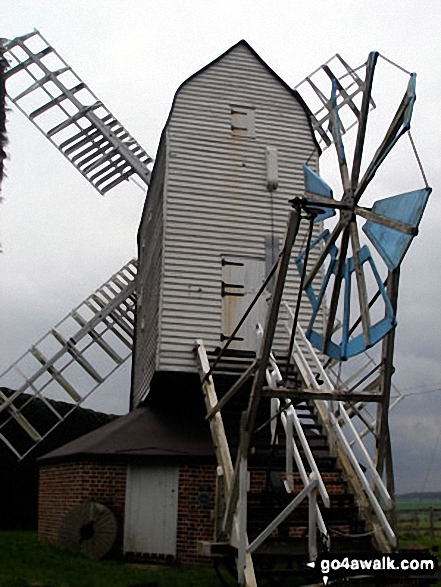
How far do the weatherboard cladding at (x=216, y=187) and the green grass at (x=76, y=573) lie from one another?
3245mm

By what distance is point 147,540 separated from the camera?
1175cm

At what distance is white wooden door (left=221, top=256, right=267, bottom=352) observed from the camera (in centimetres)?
1305

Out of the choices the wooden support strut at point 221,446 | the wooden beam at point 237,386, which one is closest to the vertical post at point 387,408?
the wooden beam at point 237,386

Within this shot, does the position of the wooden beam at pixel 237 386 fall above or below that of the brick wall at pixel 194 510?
above

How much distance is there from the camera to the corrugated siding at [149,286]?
13562 mm

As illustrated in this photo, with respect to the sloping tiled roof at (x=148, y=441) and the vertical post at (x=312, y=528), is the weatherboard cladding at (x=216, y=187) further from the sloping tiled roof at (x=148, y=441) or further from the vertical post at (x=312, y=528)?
the vertical post at (x=312, y=528)

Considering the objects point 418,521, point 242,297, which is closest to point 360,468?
point 242,297

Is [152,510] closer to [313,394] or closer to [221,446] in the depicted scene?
[221,446]

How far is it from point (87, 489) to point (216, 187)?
5.79 metres

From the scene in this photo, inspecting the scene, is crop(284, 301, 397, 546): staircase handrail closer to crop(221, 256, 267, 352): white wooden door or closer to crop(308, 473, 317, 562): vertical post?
crop(308, 473, 317, 562): vertical post

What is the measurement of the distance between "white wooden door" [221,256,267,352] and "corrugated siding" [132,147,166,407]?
119 cm

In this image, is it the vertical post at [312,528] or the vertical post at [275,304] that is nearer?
the vertical post at [275,304]

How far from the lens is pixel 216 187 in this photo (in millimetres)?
13719

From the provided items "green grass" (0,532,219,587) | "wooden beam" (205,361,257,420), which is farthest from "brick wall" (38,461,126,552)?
"wooden beam" (205,361,257,420)
